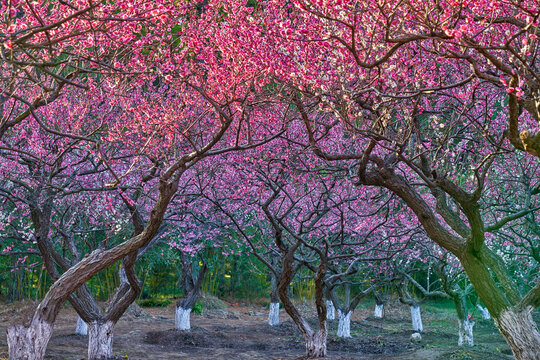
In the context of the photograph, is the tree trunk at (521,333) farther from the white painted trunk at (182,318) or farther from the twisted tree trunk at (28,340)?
the white painted trunk at (182,318)

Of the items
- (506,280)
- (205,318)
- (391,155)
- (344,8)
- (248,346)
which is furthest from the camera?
(205,318)

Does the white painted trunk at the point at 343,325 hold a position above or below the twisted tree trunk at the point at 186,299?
below

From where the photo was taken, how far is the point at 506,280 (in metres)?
8.95

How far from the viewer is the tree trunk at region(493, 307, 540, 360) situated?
26.4 ft

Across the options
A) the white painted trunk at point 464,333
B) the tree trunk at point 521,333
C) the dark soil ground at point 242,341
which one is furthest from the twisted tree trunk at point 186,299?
the tree trunk at point 521,333

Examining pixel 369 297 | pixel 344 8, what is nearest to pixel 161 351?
pixel 344 8

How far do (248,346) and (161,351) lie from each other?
11.8 feet

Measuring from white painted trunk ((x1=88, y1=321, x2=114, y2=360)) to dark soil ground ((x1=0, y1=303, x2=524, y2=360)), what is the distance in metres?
1.04

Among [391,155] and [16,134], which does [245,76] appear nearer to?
[391,155]

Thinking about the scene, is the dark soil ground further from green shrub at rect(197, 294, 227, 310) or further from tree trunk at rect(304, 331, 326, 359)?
tree trunk at rect(304, 331, 326, 359)

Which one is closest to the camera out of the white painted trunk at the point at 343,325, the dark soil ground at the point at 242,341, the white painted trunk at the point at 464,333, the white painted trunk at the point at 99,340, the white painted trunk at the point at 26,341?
the white painted trunk at the point at 26,341

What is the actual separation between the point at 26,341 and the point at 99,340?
3.98 meters

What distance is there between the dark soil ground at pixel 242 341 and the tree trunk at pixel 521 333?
570cm

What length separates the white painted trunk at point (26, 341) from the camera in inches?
374
